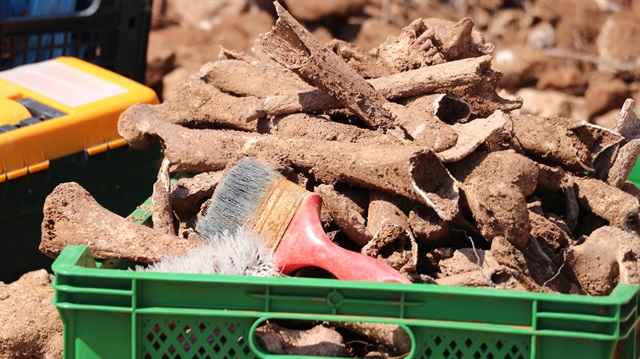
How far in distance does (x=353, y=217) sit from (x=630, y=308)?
481 mm

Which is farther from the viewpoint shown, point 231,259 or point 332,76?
point 332,76

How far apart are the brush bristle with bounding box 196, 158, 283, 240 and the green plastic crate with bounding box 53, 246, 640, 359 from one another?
23cm

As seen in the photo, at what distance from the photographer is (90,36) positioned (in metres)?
2.87

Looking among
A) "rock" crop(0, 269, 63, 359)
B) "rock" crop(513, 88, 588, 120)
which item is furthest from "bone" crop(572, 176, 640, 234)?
Result: "rock" crop(513, 88, 588, 120)

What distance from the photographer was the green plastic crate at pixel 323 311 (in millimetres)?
1266

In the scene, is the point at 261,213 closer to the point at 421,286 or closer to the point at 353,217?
the point at 353,217

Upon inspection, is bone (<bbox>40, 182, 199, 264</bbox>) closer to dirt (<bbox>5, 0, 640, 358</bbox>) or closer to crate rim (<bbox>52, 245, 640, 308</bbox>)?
dirt (<bbox>5, 0, 640, 358</bbox>)

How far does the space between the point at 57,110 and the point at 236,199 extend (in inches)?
38.8

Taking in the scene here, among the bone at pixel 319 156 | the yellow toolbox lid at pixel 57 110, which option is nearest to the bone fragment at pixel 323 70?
the bone at pixel 319 156

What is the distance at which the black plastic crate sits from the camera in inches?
108

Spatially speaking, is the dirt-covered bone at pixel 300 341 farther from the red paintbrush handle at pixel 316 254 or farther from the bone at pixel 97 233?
the bone at pixel 97 233

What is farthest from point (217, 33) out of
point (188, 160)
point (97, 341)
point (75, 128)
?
point (97, 341)

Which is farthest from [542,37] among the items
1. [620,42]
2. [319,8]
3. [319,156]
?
[319,156]

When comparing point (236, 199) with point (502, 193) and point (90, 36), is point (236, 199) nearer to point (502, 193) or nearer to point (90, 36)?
point (502, 193)
